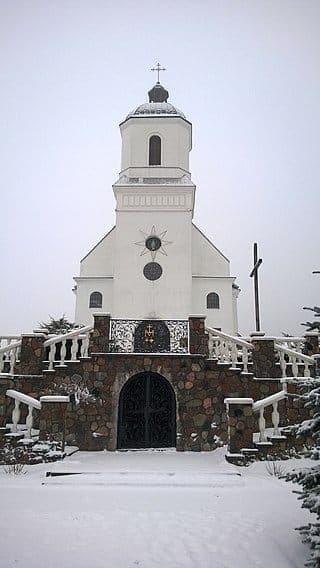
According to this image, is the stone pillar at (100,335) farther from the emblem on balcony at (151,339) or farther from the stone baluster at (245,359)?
the stone baluster at (245,359)

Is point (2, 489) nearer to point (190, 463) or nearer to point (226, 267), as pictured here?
point (190, 463)

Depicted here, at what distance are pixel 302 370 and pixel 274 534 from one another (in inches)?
266

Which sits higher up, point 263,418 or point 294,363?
point 294,363

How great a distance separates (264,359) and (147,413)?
9.78ft

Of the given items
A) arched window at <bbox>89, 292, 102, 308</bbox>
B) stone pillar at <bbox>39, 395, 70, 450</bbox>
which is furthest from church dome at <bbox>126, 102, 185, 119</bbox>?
stone pillar at <bbox>39, 395, 70, 450</bbox>

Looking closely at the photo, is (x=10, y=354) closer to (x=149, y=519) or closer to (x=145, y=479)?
(x=145, y=479)

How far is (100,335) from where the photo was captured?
10.9m

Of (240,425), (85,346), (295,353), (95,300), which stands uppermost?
(95,300)

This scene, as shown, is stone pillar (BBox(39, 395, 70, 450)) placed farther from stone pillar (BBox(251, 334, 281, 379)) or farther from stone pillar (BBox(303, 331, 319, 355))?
stone pillar (BBox(303, 331, 319, 355))

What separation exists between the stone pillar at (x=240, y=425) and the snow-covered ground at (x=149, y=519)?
0.65 meters

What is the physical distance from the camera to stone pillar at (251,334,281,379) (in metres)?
10.8

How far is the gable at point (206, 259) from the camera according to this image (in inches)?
966

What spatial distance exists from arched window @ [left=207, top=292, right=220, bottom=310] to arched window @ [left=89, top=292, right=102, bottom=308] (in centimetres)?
553

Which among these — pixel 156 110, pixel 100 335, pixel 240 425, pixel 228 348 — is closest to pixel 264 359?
pixel 228 348
